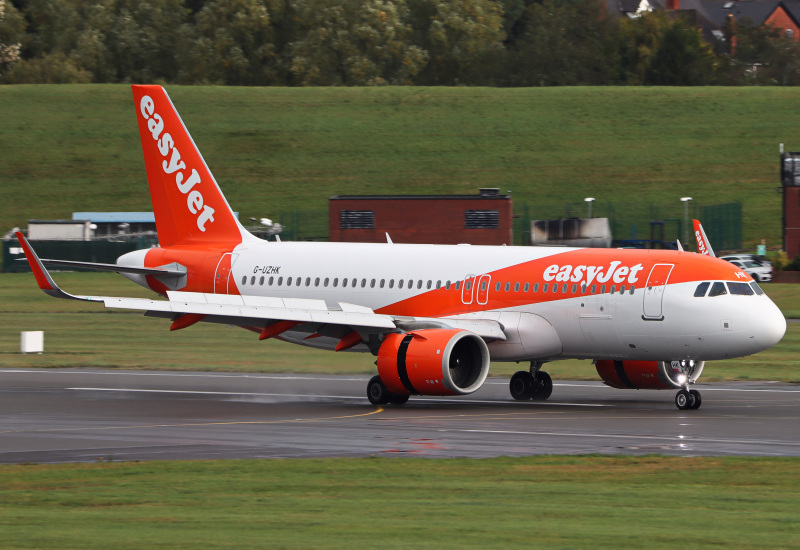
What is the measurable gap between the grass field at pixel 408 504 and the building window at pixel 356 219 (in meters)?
63.3

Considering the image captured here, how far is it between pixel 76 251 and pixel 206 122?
35043 mm

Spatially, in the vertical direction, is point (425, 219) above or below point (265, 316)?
above

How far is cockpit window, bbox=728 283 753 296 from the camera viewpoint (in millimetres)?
30109

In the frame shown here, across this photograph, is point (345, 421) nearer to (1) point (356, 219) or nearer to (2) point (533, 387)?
(2) point (533, 387)

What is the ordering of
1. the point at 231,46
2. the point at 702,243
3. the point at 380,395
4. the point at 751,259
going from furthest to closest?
the point at 231,46, the point at 751,259, the point at 702,243, the point at 380,395

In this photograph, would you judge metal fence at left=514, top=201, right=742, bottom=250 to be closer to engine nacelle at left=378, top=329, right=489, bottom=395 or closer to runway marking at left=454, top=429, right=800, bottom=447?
engine nacelle at left=378, top=329, right=489, bottom=395

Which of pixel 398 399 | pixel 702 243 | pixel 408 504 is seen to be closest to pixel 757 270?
pixel 702 243

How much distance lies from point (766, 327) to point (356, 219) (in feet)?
187

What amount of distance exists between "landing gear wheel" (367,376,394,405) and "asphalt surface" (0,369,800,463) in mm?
240

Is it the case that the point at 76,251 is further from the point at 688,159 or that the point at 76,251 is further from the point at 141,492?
the point at 141,492

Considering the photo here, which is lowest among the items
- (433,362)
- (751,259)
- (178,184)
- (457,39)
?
(433,362)

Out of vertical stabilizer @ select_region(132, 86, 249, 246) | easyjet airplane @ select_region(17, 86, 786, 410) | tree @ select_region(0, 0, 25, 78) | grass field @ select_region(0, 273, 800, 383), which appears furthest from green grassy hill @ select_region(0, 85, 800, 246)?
easyjet airplane @ select_region(17, 86, 786, 410)

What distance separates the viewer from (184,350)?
47.6m

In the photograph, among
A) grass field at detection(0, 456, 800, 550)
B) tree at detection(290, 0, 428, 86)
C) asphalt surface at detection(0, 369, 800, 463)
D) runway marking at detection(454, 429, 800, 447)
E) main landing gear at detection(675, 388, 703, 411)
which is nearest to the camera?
grass field at detection(0, 456, 800, 550)
